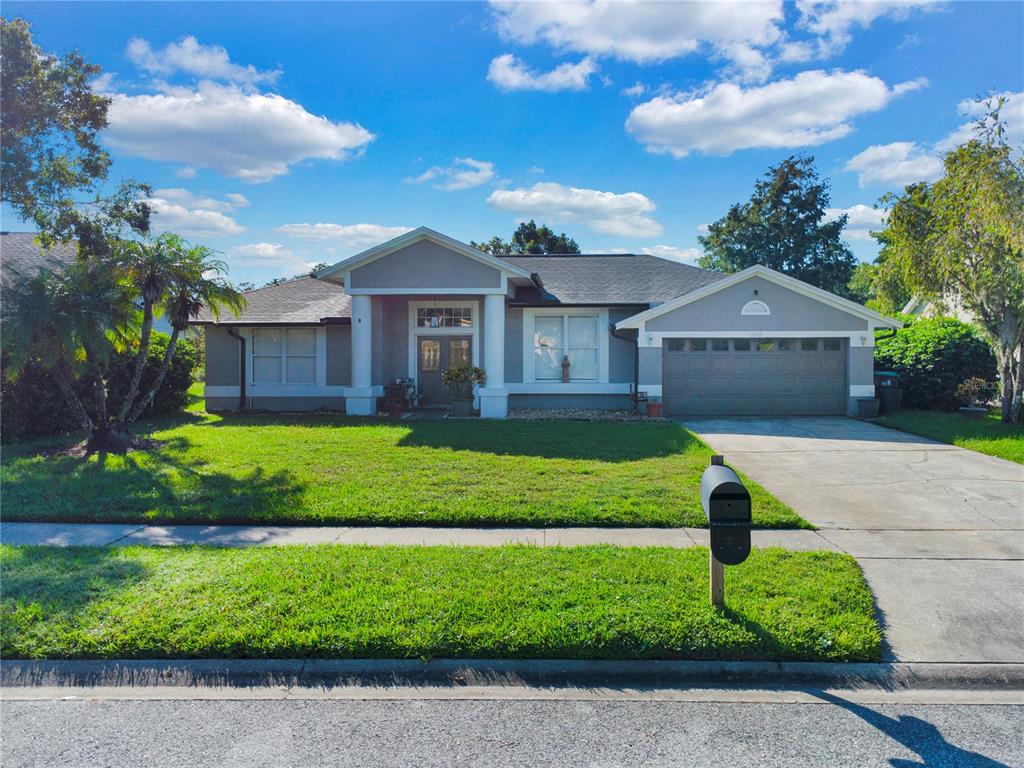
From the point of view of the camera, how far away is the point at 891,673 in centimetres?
422

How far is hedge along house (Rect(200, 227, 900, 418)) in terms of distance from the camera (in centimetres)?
1664

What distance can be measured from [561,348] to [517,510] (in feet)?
37.5

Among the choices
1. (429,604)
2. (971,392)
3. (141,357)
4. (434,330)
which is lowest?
(429,604)

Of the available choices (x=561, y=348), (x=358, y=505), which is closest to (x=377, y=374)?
(x=561, y=348)

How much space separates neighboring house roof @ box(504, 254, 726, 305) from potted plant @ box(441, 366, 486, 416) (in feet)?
8.88

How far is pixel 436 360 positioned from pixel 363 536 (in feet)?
41.2

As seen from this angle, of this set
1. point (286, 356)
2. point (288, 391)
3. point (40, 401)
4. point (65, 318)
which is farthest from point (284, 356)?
point (65, 318)

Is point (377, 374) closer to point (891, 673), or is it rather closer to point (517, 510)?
point (517, 510)

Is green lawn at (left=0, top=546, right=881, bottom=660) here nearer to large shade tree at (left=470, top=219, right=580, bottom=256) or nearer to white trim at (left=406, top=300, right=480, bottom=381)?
white trim at (left=406, top=300, right=480, bottom=381)

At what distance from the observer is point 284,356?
19141 millimetres

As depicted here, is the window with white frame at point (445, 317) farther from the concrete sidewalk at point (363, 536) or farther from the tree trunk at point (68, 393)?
the concrete sidewalk at point (363, 536)

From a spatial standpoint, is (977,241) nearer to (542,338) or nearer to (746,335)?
(746,335)

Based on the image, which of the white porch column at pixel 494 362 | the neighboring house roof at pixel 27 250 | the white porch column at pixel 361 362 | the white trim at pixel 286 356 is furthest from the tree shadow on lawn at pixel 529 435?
the neighboring house roof at pixel 27 250

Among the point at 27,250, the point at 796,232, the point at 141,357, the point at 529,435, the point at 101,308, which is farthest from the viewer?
the point at 796,232
